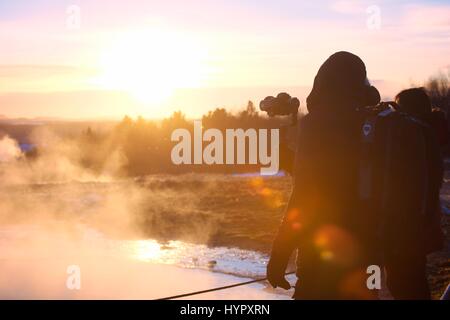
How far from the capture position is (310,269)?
314 centimetres

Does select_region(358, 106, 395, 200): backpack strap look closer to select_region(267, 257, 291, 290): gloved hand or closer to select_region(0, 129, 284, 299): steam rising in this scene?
select_region(267, 257, 291, 290): gloved hand

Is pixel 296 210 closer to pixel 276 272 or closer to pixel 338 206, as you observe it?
pixel 338 206

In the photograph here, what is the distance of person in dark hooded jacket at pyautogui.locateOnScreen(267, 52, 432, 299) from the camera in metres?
3.08

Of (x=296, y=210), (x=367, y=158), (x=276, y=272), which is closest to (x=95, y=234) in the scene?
(x=276, y=272)

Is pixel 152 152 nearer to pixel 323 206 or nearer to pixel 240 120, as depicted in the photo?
pixel 240 120

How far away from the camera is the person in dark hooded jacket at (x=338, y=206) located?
10.1ft

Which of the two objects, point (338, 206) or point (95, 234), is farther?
point (95, 234)

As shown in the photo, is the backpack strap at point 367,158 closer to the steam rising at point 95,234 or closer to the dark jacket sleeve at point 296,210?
the dark jacket sleeve at point 296,210

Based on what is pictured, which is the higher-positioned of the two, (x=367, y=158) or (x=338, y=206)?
(x=367, y=158)

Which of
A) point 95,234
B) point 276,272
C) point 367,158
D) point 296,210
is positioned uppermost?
point 367,158

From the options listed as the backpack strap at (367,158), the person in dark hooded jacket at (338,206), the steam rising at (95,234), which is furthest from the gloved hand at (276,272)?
the steam rising at (95,234)

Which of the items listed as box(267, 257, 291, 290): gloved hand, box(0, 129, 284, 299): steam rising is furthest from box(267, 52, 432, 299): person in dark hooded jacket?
box(0, 129, 284, 299): steam rising

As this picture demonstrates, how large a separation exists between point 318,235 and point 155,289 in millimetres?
8086

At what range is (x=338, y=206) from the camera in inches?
121
